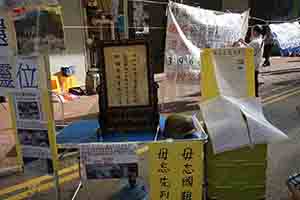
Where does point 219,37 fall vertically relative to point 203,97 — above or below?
above

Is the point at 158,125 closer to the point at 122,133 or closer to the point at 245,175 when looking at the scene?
the point at 122,133

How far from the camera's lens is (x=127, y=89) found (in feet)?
10.1

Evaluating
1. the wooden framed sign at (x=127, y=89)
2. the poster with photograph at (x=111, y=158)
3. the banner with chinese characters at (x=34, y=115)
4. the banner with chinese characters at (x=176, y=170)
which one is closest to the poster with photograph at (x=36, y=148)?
the banner with chinese characters at (x=34, y=115)

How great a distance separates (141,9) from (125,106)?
900 cm

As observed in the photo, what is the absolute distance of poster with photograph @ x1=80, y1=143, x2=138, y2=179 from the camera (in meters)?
2.71

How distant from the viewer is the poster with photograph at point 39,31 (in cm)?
266

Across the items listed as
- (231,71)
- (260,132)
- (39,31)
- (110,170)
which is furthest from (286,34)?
(39,31)

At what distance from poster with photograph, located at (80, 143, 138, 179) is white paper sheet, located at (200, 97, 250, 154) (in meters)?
0.64

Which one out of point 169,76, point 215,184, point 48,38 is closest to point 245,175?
point 215,184

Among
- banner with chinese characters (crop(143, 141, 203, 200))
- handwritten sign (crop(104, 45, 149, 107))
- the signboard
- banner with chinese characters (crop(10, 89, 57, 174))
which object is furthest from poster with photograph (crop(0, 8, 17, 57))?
banner with chinese characters (crop(143, 141, 203, 200))

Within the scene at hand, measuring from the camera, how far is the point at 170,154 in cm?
268

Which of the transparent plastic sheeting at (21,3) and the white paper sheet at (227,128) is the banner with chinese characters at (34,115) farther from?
the white paper sheet at (227,128)

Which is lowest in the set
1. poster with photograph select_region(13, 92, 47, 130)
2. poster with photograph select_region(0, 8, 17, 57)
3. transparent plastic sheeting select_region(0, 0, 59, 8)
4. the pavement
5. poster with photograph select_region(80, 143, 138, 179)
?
the pavement

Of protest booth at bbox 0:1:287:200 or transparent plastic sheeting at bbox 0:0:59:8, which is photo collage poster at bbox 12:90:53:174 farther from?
transparent plastic sheeting at bbox 0:0:59:8
